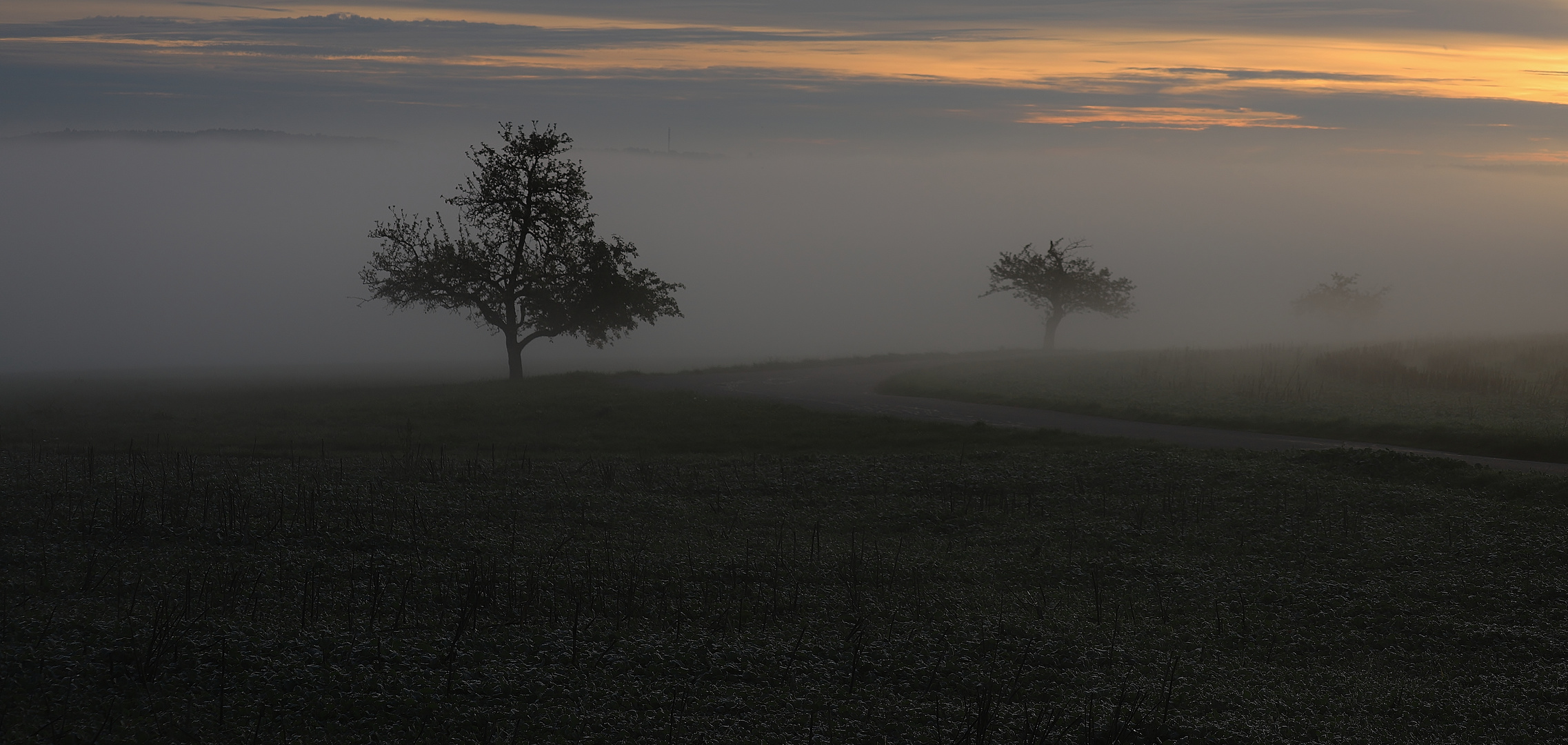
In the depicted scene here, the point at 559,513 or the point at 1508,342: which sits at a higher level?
the point at 1508,342

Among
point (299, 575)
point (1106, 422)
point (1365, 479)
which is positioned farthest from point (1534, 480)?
point (299, 575)

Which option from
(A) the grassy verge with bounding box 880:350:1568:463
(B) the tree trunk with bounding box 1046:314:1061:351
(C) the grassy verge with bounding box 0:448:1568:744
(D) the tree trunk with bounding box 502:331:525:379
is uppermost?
(B) the tree trunk with bounding box 1046:314:1061:351

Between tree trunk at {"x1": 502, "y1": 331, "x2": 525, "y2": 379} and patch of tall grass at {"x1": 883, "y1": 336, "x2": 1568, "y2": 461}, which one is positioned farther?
tree trunk at {"x1": 502, "y1": 331, "x2": 525, "y2": 379}

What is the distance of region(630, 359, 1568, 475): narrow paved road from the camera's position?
2416 centimetres

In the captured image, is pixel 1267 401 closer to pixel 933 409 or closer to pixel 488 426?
pixel 933 409

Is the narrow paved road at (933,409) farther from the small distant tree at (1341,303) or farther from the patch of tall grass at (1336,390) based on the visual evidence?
the small distant tree at (1341,303)

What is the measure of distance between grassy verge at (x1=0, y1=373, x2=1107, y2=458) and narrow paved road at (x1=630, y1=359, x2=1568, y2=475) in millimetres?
2187

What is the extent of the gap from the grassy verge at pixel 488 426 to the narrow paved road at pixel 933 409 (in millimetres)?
2187

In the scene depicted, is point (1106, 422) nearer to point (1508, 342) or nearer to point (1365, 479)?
point (1365, 479)

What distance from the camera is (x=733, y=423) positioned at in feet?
98.6

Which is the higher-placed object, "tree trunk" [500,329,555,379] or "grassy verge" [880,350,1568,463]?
"tree trunk" [500,329,555,379]

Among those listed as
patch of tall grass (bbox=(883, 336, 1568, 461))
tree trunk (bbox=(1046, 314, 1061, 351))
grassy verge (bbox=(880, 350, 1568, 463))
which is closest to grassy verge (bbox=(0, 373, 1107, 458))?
grassy verge (bbox=(880, 350, 1568, 463))

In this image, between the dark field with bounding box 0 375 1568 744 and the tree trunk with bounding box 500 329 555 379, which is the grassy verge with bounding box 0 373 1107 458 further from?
the tree trunk with bounding box 500 329 555 379

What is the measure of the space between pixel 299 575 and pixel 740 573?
6.41 m
